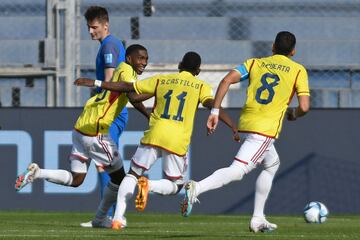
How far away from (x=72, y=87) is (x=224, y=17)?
3434 mm

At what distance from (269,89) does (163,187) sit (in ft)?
4.12

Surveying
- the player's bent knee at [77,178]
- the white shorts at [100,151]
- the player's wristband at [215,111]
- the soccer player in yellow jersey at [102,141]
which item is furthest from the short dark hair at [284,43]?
the player's bent knee at [77,178]

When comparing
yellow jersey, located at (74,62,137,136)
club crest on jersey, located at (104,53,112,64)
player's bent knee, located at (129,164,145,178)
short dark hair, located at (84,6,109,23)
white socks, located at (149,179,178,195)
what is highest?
short dark hair, located at (84,6,109,23)

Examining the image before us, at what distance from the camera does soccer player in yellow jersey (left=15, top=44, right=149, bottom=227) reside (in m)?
10.3

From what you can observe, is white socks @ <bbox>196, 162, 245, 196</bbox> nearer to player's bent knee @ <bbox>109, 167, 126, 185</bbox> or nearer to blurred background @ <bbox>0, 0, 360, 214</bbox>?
player's bent knee @ <bbox>109, 167, 126, 185</bbox>

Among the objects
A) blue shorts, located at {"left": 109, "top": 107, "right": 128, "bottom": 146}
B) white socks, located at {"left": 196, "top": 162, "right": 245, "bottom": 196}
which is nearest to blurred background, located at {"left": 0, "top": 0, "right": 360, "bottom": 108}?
blue shorts, located at {"left": 109, "top": 107, "right": 128, "bottom": 146}

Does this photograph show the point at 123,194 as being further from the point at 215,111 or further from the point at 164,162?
the point at 215,111

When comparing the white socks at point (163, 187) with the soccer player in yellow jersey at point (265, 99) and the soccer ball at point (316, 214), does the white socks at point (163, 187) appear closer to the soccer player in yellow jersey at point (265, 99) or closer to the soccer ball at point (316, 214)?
the soccer player in yellow jersey at point (265, 99)

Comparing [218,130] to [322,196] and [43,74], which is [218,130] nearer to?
[322,196]

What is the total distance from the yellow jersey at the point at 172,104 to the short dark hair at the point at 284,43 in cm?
75

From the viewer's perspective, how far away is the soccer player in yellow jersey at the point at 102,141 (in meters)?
10.3

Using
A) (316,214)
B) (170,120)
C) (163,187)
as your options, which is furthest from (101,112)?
(316,214)

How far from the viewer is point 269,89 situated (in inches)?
370

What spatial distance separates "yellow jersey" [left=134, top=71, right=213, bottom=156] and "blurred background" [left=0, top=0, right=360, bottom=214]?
443cm
